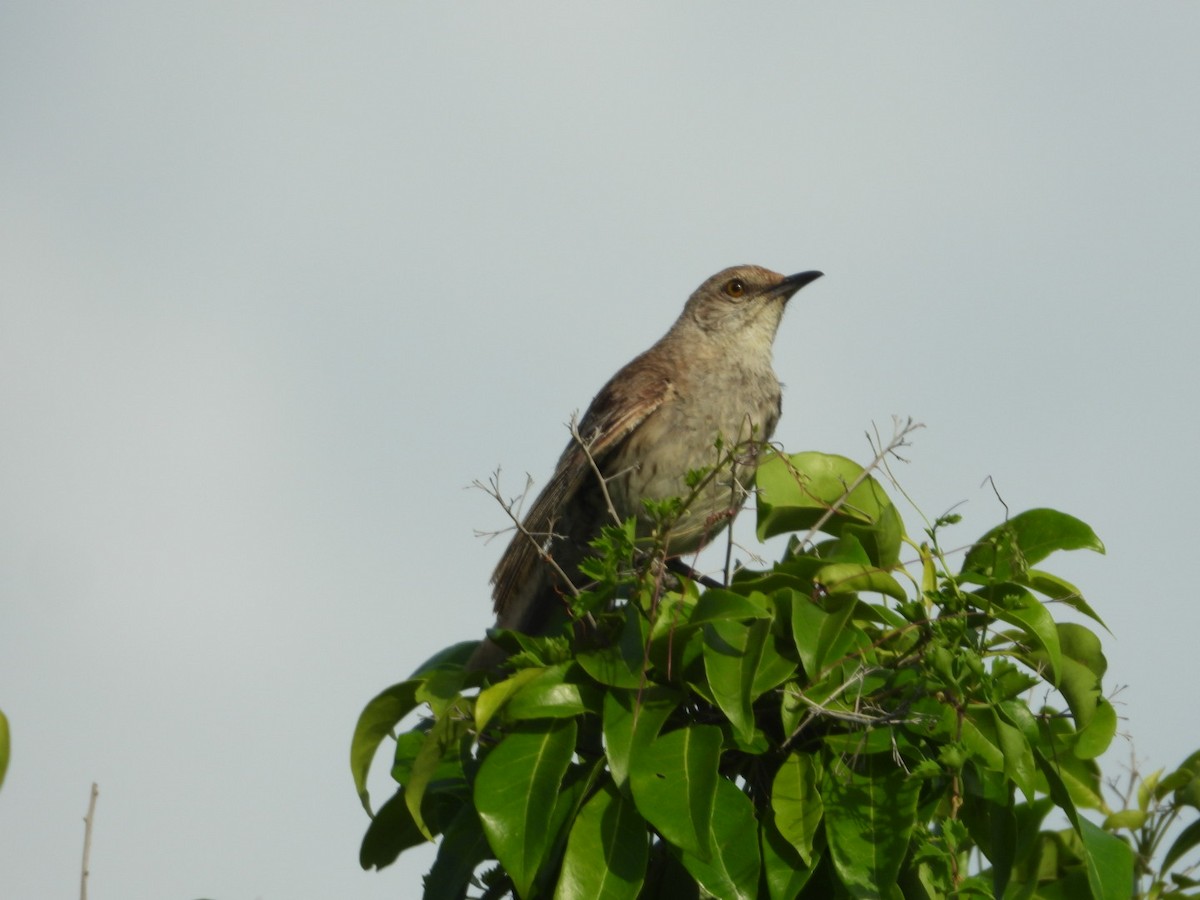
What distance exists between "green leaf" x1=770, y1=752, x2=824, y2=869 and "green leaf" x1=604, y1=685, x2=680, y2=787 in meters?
0.30

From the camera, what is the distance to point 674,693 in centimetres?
333

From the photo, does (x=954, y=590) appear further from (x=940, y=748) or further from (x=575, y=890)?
(x=575, y=890)

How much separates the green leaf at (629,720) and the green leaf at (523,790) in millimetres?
107

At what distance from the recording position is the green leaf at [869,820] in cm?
310

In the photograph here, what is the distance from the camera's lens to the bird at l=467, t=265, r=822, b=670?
599 cm

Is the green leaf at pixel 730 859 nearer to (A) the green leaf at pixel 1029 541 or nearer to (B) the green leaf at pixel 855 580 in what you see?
(B) the green leaf at pixel 855 580

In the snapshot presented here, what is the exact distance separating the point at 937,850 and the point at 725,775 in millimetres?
600

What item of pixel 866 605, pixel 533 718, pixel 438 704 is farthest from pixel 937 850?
pixel 438 704

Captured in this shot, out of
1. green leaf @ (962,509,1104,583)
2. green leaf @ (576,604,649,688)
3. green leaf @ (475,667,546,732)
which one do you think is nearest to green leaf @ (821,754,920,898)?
green leaf @ (576,604,649,688)

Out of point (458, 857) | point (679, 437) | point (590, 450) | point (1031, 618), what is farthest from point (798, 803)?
point (679, 437)

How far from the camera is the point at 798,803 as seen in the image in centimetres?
318

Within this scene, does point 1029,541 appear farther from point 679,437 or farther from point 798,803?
point 679,437

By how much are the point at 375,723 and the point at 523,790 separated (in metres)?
0.87

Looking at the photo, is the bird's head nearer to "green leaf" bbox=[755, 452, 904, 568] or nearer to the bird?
the bird
